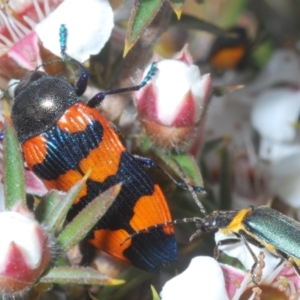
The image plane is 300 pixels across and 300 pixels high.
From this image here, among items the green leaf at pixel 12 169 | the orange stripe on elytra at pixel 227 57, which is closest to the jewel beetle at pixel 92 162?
the green leaf at pixel 12 169

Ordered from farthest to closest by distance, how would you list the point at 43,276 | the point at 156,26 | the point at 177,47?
the point at 177,47 < the point at 156,26 < the point at 43,276

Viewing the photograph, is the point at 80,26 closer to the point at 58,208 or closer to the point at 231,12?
the point at 58,208

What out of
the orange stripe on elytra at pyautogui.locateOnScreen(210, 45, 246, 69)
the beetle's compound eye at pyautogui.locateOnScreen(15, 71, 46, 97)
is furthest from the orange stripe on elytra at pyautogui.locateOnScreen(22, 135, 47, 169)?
the orange stripe on elytra at pyautogui.locateOnScreen(210, 45, 246, 69)

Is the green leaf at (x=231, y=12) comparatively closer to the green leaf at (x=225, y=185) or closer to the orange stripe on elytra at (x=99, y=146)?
the green leaf at (x=225, y=185)

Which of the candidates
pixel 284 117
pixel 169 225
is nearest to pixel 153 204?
pixel 169 225

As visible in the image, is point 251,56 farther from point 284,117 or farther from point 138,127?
point 138,127

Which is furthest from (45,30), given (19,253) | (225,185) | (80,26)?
(225,185)
